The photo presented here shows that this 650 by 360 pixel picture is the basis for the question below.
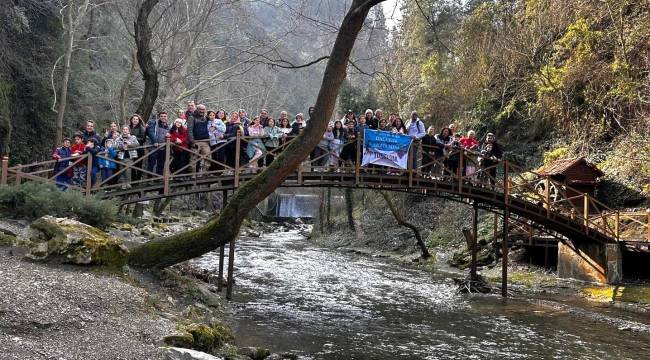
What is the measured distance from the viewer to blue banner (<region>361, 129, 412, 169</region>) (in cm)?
1469

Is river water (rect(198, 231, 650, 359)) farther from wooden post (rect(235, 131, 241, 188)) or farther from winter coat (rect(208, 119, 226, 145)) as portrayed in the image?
winter coat (rect(208, 119, 226, 145))

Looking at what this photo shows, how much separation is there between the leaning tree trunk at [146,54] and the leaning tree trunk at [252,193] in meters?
6.35

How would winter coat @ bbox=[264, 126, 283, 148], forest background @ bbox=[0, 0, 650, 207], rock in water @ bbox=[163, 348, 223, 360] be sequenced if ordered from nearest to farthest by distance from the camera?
1. rock in water @ bbox=[163, 348, 223, 360]
2. winter coat @ bbox=[264, 126, 283, 148]
3. forest background @ bbox=[0, 0, 650, 207]

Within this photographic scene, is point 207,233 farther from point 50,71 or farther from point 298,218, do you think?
point 298,218

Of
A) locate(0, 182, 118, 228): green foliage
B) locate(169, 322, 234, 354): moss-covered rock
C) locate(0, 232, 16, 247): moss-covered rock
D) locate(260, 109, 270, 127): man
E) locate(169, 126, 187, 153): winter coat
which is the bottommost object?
locate(169, 322, 234, 354): moss-covered rock

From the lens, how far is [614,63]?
2094 centimetres

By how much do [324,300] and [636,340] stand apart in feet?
21.7

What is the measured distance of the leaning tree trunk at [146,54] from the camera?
14.1 meters

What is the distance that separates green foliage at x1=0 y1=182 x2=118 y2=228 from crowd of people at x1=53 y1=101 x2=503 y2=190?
1.06m

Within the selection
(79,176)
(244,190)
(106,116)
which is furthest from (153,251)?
(106,116)

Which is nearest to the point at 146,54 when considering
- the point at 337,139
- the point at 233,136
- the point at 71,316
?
the point at 233,136

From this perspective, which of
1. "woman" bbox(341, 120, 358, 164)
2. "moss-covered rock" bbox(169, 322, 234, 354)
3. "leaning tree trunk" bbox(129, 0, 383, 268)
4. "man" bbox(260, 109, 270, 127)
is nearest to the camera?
"moss-covered rock" bbox(169, 322, 234, 354)

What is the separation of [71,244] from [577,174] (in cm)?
1730

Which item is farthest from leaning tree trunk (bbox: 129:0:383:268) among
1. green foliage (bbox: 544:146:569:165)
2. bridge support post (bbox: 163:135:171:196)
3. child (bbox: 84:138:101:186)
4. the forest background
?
green foliage (bbox: 544:146:569:165)
